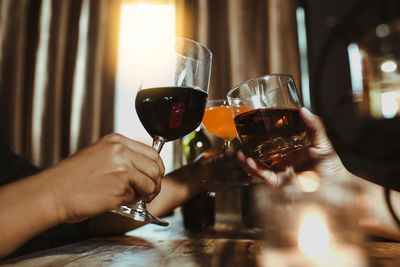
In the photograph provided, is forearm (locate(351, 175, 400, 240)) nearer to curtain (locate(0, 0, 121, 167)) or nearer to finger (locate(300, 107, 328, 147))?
finger (locate(300, 107, 328, 147))

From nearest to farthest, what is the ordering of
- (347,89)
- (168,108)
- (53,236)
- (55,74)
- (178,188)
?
(168,108), (53,236), (178,188), (55,74), (347,89)

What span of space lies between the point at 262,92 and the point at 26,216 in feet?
1.66

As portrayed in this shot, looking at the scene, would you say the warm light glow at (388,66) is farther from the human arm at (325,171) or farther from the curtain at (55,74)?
the curtain at (55,74)

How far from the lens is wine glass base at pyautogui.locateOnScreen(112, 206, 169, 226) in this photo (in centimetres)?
54

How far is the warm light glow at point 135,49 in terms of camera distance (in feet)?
6.26

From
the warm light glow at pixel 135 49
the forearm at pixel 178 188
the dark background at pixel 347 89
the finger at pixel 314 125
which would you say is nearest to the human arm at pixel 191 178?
the forearm at pixel 178 188

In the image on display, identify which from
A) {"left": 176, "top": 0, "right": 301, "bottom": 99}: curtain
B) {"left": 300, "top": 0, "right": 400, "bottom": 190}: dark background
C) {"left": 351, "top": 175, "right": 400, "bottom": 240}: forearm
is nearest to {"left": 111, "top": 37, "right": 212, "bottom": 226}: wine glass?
{"left": 351, "top": 175, "right": 400, "bottom": 240}: forearm

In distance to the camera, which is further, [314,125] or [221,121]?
[221,121]

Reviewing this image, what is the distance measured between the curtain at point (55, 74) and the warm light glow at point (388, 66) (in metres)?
2.24

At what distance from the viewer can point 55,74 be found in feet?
6.10

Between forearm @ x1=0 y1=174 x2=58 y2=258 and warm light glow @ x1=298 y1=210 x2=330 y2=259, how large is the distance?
418 mm

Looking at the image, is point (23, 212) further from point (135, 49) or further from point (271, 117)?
point (135, 49)

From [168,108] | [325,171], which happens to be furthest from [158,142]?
[325,171]

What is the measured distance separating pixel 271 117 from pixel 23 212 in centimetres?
49
